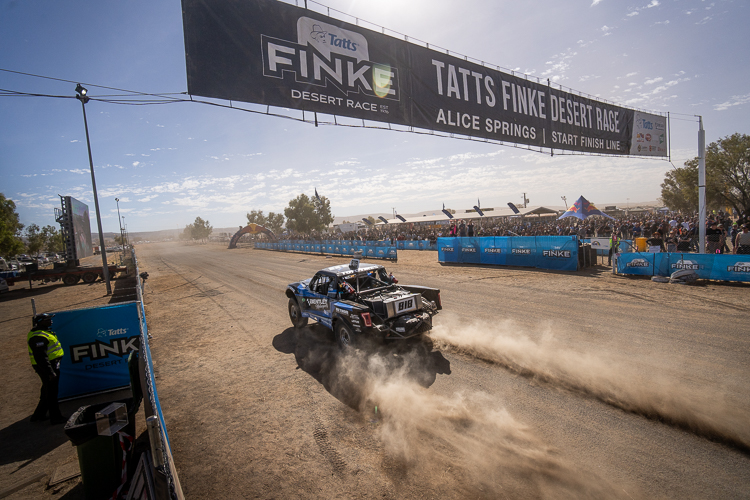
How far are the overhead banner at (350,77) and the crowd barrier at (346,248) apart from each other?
44.5ft

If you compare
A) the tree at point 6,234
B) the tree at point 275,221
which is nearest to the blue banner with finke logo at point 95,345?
the tree at point 6,234

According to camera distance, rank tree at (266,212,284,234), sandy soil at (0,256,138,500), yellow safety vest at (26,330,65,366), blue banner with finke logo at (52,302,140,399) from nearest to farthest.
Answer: sandy soil at (0,256,138,500), yellow safety vest at (26,330,65,366), blue banner with finke logo at (52,302,140,399), tree at (266,212,284,234)

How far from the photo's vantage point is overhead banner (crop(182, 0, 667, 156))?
7926 millimetres

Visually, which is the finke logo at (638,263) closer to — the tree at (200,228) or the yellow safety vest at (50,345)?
the yellow safety vest at (50,345)

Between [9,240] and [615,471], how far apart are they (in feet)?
142

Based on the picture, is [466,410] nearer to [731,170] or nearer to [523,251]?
[523,251]

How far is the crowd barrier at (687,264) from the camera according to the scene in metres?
11.3

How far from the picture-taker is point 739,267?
11.3 metres

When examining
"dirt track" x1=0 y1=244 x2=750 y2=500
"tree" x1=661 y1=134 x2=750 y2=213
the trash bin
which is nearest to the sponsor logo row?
"dirt track" x1=0 y1=244 x2=750 y2=500

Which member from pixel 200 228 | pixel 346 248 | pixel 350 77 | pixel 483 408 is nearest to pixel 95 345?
pixel 483 408

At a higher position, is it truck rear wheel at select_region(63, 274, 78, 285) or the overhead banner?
the overhead banner

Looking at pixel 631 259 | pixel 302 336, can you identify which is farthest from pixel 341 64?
pixel 631 259

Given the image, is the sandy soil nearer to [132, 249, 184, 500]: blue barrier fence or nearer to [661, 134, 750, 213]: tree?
[132, 249, 184, 500]: blue barrier fence

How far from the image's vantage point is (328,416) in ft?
16.6
